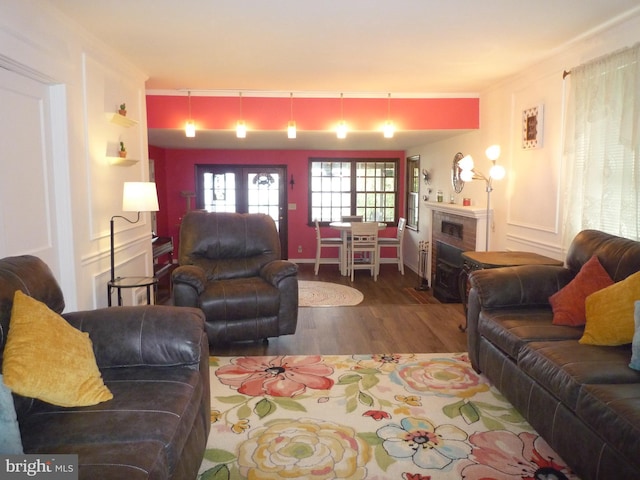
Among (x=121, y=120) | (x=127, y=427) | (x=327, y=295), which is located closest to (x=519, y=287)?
(x=127, y=427)

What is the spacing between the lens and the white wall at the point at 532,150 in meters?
3.70

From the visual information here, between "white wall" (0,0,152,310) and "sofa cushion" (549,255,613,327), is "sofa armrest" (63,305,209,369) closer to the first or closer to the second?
"white wall" (0,0,152,310)

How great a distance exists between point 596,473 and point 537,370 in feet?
1.85

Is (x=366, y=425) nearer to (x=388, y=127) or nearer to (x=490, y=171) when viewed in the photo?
(x=490, y=171)

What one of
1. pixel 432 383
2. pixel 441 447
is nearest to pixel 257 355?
pixel 432 383

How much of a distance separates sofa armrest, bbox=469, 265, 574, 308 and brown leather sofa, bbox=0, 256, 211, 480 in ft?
6.10

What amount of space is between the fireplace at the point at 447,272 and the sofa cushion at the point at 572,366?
10.2ft

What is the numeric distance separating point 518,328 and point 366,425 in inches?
41.1

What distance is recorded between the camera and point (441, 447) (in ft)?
8.05

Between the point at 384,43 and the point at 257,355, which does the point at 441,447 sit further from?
the point at 384,43

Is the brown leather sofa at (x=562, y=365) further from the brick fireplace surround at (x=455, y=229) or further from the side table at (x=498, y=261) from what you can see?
the brick fireplace surround at (x=455, y=229)

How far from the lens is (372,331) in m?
4.42

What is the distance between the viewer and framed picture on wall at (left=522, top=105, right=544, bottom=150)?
4344 mm

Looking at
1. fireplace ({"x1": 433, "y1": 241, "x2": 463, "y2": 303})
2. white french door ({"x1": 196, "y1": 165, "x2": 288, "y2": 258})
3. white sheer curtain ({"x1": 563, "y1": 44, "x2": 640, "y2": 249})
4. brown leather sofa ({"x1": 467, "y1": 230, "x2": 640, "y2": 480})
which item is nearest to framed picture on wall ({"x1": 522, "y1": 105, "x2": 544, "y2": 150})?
white sheer curtain ({"x1": 563, "y1": 44, "x2": 640, "y2": 249})
